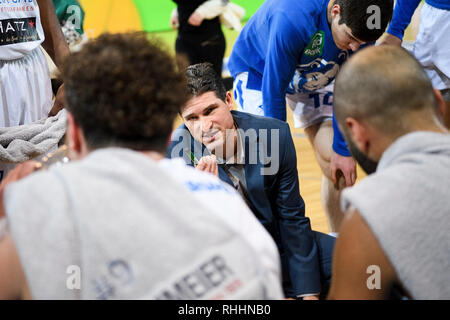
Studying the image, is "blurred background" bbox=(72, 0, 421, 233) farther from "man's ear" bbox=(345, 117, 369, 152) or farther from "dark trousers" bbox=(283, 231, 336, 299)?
"man's ear" bbox=(345, 117, 369, 152)

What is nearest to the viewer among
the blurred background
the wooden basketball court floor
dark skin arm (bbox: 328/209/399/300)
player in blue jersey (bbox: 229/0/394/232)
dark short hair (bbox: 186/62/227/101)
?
dark skin arm (bbox: 328/209/399/300)

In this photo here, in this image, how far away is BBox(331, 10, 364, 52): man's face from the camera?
278 centimetres

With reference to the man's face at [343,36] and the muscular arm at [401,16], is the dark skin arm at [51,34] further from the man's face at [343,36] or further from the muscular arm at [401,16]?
the muscular arm at [401,16]

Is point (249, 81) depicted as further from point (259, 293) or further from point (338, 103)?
point (259, 293)

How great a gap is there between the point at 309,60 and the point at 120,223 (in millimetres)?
2122

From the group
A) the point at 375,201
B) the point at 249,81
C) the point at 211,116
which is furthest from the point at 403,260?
the point at 249,81

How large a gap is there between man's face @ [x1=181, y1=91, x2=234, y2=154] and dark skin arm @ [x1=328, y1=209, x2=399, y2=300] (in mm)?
1099

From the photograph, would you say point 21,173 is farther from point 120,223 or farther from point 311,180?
point 311,180

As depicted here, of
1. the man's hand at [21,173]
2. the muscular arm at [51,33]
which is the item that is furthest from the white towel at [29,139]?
the man's hand at [21,173]

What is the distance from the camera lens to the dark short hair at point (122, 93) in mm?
1185

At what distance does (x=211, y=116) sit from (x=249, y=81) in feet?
3.08

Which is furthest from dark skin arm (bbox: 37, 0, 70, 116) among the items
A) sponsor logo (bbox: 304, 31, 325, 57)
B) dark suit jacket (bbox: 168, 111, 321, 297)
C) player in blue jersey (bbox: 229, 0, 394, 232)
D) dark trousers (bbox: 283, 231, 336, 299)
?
dark trousers (bbox: 283, 231, 336, 299)

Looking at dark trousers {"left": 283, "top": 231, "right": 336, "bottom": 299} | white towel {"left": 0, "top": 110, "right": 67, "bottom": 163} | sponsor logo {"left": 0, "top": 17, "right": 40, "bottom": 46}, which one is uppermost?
sponsor logo {"left": 0, "top": 17, "right": 40, "bottom": 46}
